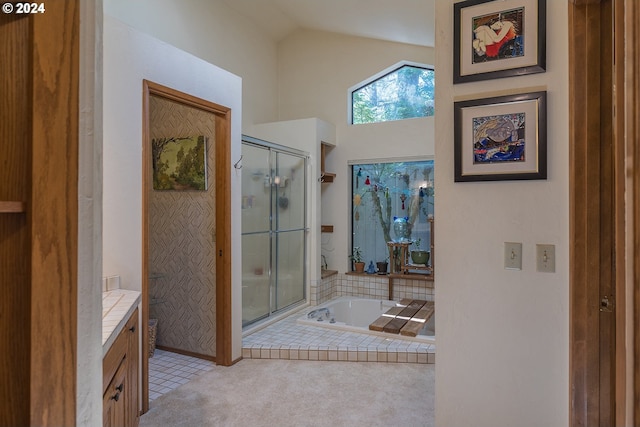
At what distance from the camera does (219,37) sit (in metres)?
4.50

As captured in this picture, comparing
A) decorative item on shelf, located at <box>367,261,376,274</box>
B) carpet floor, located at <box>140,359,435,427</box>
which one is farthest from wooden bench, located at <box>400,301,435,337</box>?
decorative item on shelf, located at <box>367,261,376,274</box>

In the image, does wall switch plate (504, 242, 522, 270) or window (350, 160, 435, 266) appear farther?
window (350, 160, 435, 266)

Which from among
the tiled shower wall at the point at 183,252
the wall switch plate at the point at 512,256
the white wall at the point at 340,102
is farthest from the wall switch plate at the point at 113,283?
the white wall at the point at 340,102

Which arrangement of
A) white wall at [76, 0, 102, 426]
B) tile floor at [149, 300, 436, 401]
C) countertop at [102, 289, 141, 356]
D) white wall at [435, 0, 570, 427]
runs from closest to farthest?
white wall at [76, 0, 102, 426]
countertop at [102, 289, 141, 356]
white wall at [435, 0, 570, 427]
tile floor at [149, 300, 436, 401]

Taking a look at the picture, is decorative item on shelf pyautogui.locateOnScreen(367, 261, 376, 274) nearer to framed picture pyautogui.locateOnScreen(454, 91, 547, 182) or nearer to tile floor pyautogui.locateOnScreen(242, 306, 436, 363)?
tile floor pyautogui.locateOnScreen(242, 306, 436, 363)

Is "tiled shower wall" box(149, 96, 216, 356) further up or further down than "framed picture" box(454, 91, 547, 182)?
further down

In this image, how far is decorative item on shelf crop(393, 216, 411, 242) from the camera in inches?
191

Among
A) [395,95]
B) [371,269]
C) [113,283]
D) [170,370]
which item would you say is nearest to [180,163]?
Answer: [113,283]

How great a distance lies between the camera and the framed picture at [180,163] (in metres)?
3.42

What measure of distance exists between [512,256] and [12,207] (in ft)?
5.79

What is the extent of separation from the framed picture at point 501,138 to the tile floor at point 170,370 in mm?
2425

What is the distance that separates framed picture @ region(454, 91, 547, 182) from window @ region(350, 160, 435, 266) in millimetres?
2901

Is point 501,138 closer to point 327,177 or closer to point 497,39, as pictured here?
point 497,39

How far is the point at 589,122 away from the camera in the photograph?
1.52m
